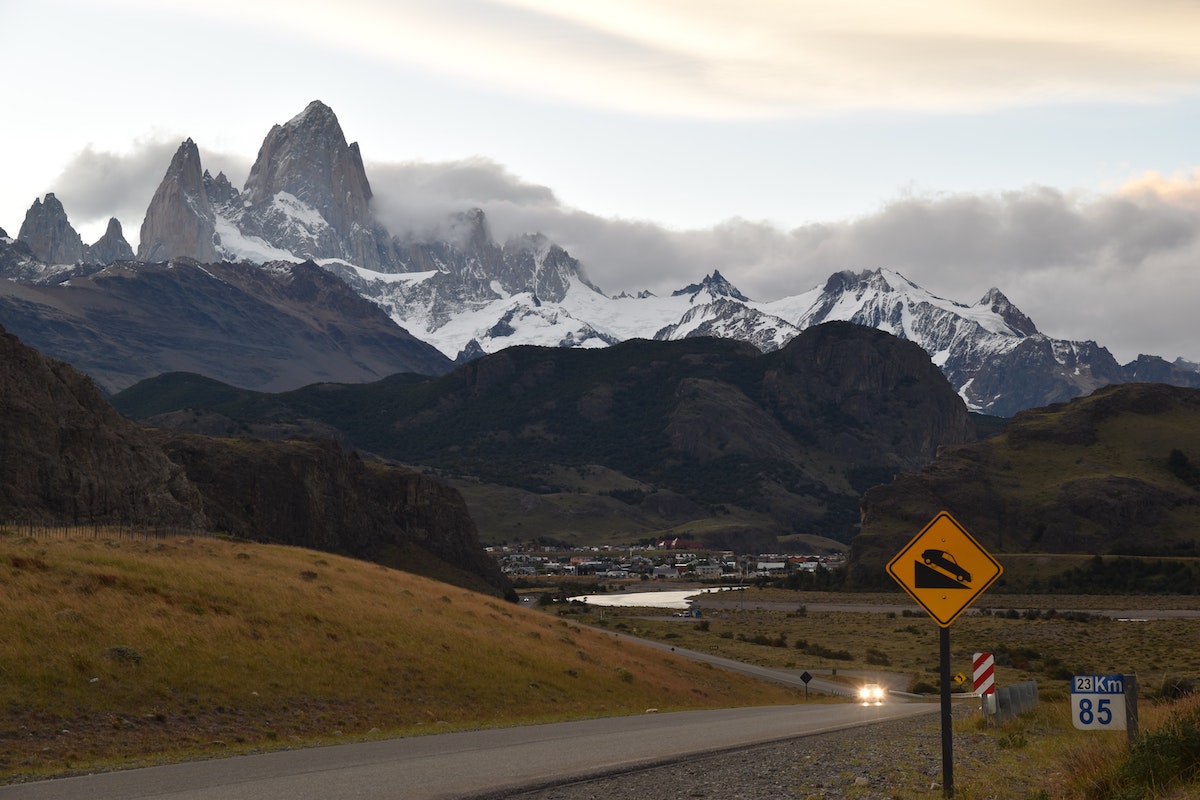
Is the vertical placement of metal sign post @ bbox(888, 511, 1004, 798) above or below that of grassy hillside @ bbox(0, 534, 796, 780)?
above

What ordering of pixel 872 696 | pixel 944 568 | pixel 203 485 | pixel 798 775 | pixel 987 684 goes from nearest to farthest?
pixel 944 568
pixel 798 775
pixel 987 684
pixel 872 696
pixel 203 485

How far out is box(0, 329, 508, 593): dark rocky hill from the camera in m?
82.2

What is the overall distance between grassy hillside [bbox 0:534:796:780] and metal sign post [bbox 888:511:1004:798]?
647 inches

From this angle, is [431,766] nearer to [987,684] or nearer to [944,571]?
[944,571]

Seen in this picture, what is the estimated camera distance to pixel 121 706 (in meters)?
31.8

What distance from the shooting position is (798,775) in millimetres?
23688

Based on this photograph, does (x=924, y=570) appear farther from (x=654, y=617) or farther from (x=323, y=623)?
(x=654, y=617)

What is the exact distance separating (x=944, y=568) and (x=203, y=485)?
110235 mm

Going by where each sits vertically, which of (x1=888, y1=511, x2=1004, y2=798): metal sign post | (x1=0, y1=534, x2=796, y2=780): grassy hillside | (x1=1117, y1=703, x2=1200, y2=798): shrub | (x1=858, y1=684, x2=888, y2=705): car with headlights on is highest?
(x1=888, y1=511, x2=1004, y2=798): metal sign post

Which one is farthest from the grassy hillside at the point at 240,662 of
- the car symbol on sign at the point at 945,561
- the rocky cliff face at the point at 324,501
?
the rocky cliff face at the point at 324,501

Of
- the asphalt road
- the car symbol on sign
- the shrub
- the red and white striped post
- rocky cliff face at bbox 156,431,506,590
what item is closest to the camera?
the shrub

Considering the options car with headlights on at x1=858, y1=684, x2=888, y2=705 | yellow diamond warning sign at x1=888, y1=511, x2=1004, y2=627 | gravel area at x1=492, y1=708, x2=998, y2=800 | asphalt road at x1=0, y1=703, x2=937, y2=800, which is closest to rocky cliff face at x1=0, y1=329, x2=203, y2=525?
car with headlights on at x1=858, y1=684, x2=888, y2=705

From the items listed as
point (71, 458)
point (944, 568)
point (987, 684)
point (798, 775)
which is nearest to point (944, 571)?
point (944, 568)

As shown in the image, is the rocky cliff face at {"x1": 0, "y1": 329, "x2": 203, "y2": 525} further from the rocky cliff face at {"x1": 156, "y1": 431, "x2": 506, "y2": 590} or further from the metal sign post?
the metal sign post
